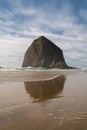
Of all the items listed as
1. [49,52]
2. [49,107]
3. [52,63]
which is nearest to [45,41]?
[49,52]

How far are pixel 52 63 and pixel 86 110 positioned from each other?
120 meters

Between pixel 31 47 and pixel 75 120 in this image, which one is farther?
pixel 31 47

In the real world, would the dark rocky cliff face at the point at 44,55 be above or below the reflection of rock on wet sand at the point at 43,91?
above

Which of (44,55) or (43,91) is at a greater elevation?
(44,55)

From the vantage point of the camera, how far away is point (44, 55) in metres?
129

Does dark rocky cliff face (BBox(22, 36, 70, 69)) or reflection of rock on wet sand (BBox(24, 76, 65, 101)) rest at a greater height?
dark rocky cliff face (BBox(22, 36, 70, 69))

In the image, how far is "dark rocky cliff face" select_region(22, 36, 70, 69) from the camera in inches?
4892

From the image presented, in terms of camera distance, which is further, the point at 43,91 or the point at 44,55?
the point at 44,55

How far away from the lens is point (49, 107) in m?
6.62

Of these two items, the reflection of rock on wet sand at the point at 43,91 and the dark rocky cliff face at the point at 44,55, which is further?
the dark rocky cliff face at the point at 44,55

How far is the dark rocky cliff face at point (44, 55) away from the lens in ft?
408

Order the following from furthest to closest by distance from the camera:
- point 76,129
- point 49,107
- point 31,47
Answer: point 31,47, point 49,107, point 76,129

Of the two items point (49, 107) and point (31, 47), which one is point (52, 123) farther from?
point (31, 47)

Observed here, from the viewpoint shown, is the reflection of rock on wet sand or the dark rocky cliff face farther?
the dark rocky cliff face
